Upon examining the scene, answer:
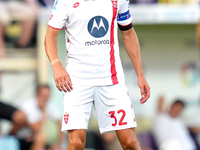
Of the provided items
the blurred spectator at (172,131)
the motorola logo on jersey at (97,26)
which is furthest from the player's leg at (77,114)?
the blurred spectator at (172,131)

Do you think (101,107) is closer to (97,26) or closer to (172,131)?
(97,26)

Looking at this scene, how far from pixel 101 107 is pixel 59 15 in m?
0.92

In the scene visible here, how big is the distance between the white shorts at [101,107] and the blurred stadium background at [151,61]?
492 cm

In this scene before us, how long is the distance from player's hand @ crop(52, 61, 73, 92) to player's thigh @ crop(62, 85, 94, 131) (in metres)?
0.16

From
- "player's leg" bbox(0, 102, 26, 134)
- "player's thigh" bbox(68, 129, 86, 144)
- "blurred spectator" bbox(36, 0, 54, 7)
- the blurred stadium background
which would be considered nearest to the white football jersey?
"player's thigh" bbox(68, 129, 86, 144)

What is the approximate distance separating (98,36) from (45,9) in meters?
5.05

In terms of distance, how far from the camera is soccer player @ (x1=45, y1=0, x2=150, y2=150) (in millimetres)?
3594

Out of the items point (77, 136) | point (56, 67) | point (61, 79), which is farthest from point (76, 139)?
point (56, 67)

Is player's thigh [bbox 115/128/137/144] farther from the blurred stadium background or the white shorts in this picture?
the blurred stadium background

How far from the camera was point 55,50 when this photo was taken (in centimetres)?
361

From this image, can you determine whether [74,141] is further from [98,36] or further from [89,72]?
[98,36]

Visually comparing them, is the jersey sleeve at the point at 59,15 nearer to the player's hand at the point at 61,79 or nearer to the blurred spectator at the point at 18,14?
the player's hand at the point at 61,79

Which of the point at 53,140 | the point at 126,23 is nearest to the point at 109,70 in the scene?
the point at 126,23

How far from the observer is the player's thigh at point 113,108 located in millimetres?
3688
